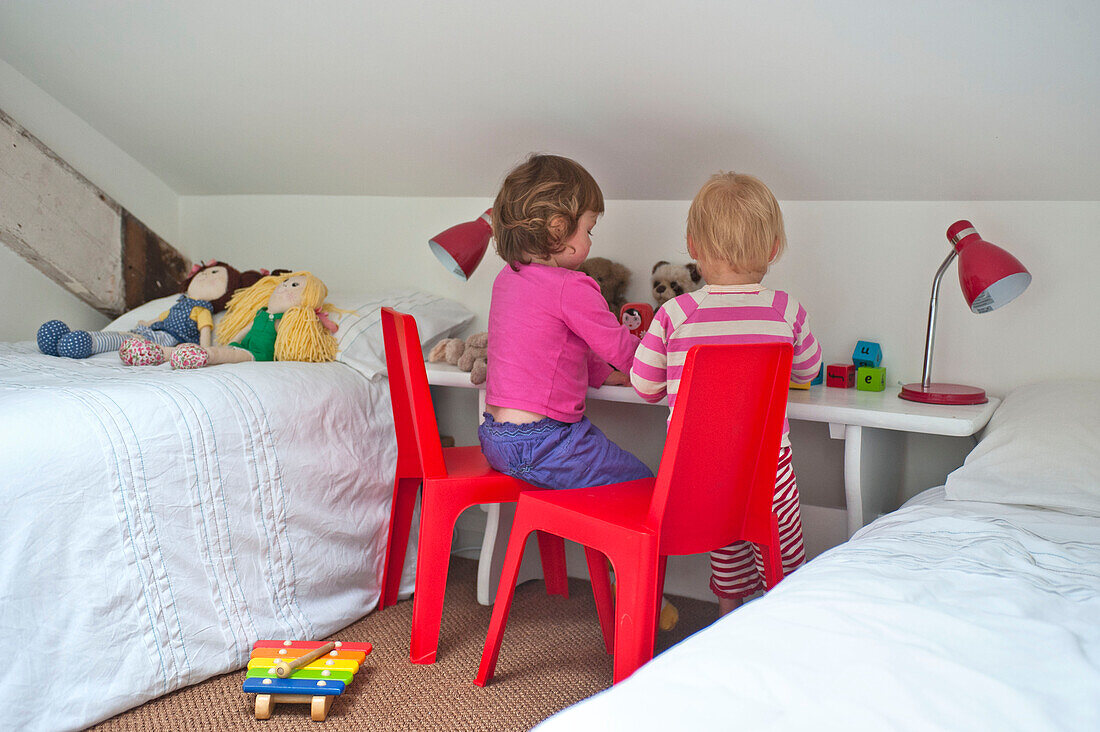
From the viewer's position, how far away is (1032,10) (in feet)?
4.66

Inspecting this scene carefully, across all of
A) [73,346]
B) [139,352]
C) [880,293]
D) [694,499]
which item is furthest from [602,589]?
[73,346]

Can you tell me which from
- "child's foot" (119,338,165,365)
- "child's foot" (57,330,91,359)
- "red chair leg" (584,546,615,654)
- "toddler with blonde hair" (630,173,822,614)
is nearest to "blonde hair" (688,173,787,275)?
"toddler with blonde hair" (630,173,822,614)

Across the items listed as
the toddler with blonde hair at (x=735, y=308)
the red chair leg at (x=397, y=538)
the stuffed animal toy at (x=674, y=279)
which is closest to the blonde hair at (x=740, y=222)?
the toddler with blonde hair at (x=735, y=308)

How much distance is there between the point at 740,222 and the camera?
163cm

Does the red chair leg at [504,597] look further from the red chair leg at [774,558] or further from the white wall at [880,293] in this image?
the white wall at [880,293]

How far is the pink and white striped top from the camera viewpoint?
5.41 feet

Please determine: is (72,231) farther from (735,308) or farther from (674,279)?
(735,308)

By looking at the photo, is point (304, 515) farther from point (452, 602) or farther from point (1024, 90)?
point (1024, 90)

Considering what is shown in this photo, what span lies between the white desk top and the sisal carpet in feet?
1.89

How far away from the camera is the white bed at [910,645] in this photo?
683mm

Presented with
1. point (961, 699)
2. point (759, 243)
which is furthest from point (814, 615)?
point (759, 243)

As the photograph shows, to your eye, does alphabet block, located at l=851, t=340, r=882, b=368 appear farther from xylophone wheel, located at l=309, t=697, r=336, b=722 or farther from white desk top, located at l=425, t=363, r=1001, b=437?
xylophone wheel, located at l=309, t=697, r=336, b=722

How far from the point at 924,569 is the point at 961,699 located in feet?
1.20

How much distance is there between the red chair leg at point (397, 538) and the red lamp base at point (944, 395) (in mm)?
1138
